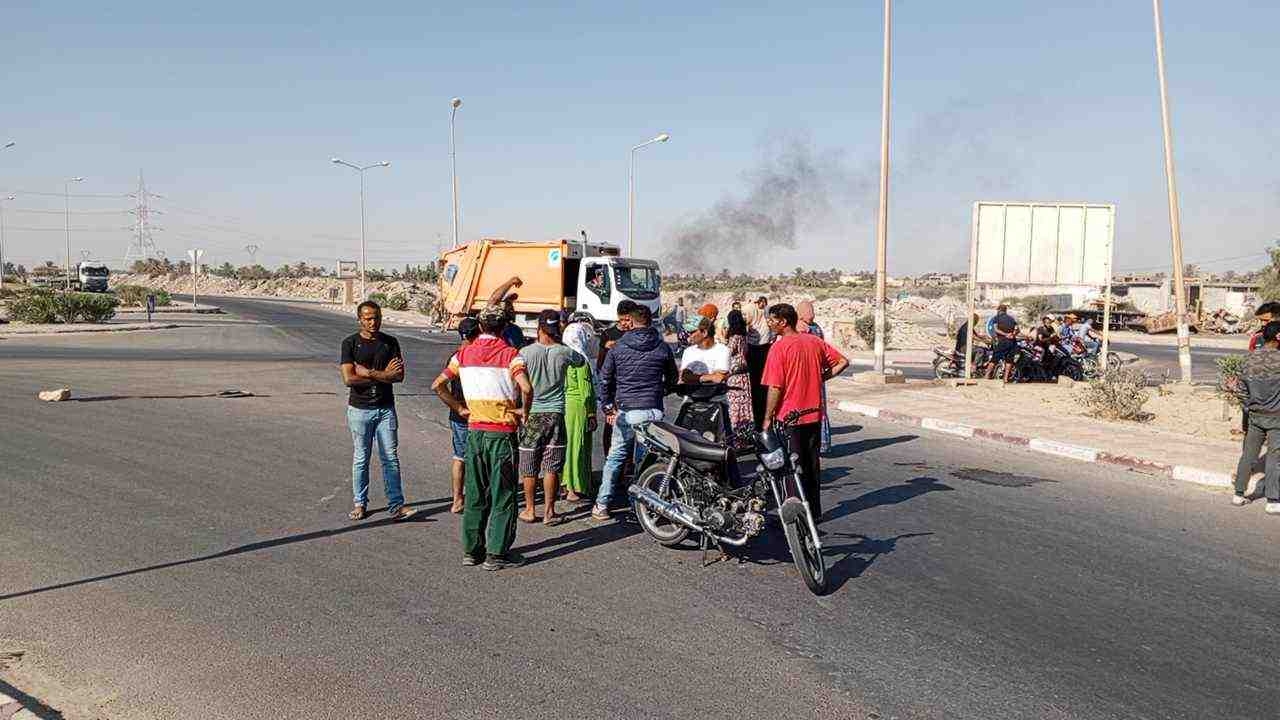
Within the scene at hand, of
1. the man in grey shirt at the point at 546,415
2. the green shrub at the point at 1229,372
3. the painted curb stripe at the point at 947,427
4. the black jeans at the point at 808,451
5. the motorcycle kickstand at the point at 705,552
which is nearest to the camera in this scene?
the motorcycle kickstand at the point at 705,552

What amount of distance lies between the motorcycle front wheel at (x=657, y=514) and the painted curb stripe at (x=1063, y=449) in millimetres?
6332

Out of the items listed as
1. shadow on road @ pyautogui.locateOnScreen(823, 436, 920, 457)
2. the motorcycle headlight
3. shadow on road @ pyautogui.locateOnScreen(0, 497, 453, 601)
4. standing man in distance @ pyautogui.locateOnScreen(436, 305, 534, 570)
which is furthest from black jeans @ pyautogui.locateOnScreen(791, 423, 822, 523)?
shadow on road @ pyautogui.locateOnScreen(823, 436, 920, 457)

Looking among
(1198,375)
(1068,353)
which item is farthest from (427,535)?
(1198,375)

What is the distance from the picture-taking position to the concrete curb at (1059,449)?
9.18 meters

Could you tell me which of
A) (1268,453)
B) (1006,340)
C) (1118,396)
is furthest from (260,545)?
(1006,340)

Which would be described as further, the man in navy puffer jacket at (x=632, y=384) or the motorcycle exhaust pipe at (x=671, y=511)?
the man in navy puffer jacket at (x=632, y=384)

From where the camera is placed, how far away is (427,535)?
662cm

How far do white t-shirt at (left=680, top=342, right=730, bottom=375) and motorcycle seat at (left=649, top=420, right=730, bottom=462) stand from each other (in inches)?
46.0

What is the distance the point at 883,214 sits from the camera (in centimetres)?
1761

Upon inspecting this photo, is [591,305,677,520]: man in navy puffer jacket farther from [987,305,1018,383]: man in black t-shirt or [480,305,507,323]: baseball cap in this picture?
[987,305,1018,383]: man in black t-shirt

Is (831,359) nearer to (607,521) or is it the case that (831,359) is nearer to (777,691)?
(607,521)

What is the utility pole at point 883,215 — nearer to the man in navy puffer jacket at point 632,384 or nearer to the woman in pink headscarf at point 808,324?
the woman in pink headscarf at point 808,324

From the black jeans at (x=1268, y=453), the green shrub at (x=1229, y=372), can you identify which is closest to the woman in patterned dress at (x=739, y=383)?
the black jeans at (x=1268, y=453)

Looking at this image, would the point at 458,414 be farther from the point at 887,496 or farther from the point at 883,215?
the point at 883,215
